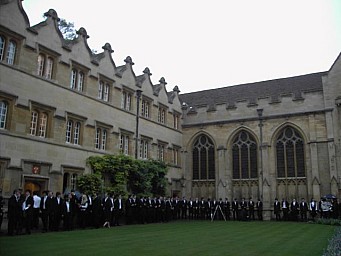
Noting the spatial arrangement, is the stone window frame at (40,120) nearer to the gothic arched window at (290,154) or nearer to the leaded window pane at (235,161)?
the leaded window pane at (235,161)

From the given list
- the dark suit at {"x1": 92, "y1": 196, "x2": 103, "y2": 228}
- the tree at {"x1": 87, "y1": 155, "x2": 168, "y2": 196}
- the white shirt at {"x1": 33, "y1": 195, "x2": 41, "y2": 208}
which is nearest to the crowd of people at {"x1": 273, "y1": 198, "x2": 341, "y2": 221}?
the tree at {"x1": 87, "y1": 155, "x2": 168, "y2": 196}

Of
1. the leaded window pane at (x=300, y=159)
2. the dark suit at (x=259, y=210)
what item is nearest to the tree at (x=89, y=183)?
the dark suit at (x=259, y=210)

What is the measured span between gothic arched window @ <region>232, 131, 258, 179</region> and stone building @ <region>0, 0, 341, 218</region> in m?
0.08

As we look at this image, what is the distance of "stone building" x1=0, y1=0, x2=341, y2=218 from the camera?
16375mm

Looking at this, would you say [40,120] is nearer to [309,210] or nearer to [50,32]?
[50,32]

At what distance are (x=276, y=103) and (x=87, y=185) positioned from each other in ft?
49.9

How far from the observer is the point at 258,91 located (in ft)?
100

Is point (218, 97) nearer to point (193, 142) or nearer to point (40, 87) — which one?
point (193, 142)

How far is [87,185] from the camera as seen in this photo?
18844 mm

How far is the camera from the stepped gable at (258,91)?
2820 cm

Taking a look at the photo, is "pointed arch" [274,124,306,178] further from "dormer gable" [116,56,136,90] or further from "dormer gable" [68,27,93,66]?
"dormer gable" [68,27,93,66]

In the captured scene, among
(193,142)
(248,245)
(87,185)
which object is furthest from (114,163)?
(248,245)

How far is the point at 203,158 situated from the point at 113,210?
12924 millimetres

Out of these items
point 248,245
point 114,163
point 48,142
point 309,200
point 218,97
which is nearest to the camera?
point 248,245
